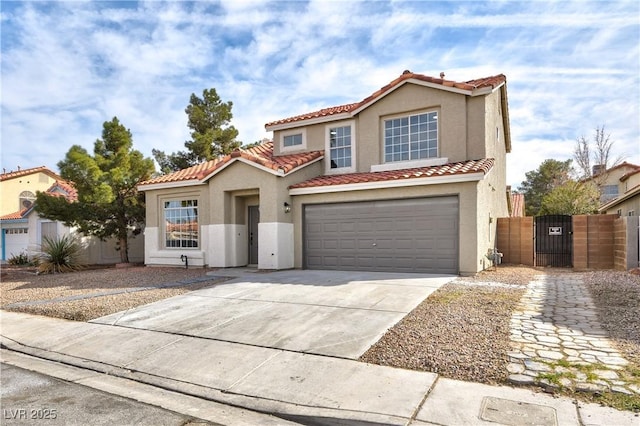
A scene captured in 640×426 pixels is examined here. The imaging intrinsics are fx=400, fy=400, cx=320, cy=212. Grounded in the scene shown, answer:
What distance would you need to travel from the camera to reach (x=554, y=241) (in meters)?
14.8

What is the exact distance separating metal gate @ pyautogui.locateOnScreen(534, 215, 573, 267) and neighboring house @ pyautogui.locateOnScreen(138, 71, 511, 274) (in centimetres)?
182

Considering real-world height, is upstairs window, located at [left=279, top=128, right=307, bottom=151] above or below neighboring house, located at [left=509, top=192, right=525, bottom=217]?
above

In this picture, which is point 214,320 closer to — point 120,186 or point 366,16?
point 366,16

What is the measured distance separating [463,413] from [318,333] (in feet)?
9.52

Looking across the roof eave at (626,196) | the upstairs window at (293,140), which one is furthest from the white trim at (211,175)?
the roof eave at (626,196)

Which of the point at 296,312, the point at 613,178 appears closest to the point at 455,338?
the point at 296,312

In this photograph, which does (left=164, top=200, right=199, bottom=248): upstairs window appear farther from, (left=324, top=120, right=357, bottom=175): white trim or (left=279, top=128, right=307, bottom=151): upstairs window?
(left=324, top=120, right=357, bottom=175): white trim

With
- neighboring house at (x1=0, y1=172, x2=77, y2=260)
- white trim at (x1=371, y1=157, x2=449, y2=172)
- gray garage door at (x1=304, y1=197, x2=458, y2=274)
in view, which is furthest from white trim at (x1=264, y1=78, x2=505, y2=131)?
neighboring house at (x1=0, y1=172, x2=77, y2=260)

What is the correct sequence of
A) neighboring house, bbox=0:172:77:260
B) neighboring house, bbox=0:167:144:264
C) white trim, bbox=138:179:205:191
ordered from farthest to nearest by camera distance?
1. neighboring house, bbox=0:172:77:260
2. neighboring house, bbox=0:167:144:264
3. white trim, bbox=138:179:205:191

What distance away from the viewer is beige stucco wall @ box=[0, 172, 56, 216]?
91.6 feet

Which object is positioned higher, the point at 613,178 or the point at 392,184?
the point at 613,178

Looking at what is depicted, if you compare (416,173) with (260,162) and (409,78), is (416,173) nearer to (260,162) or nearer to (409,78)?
(409,78)

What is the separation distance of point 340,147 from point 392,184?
418 cm

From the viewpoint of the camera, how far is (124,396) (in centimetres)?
470
